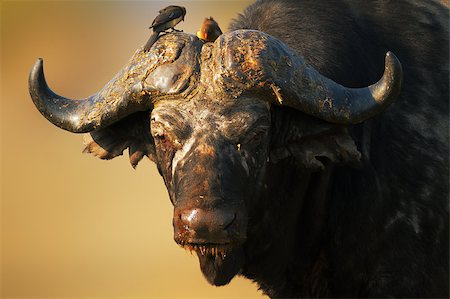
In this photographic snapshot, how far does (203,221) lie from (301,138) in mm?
1032

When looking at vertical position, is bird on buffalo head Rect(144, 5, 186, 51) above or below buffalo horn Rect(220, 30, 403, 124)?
above

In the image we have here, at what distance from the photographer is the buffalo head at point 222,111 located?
16.0 ft

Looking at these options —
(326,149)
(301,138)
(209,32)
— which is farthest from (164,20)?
(326,149)

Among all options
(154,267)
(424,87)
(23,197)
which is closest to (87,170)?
(23,197)

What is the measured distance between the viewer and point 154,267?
14.8 metres

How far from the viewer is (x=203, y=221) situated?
15.2 ft

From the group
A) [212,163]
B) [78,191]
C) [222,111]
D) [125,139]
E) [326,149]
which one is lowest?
[78,191]

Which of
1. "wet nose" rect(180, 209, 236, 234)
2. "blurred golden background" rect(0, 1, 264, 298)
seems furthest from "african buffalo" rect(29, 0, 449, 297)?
"blurred golden background" rect(0, 1, 264, 298)

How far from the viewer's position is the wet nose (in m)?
4.64

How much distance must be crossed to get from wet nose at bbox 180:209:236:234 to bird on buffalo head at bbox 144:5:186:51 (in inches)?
44.2

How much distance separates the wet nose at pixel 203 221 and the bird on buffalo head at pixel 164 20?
112 centimetres

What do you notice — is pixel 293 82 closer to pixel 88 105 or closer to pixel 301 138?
pixel 301 138

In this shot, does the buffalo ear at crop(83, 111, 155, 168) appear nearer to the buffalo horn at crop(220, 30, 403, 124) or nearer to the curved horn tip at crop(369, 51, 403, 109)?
the buffalo horn at crop(220, 30, 403, 124)

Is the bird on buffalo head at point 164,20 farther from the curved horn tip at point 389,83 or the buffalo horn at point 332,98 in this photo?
the curved horn tip at point 389,83
